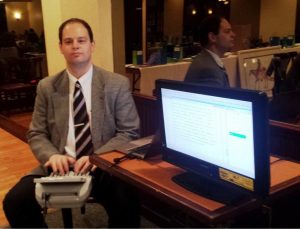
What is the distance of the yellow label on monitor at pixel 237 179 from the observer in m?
1.22

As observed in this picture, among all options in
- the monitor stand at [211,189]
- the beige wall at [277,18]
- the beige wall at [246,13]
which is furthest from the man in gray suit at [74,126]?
the beige wall at [246,13]

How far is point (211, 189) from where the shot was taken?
1357 mm

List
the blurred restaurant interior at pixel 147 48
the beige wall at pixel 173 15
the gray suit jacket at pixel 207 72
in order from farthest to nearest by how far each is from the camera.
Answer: the beige wall at pixel 173 15 → the blurred restaurant interior at pixel 147 48 → the gray suit jacket at pixel 207 72

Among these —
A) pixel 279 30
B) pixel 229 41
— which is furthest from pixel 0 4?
pixel 229 41

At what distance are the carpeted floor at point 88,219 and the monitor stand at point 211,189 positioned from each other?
130 centimetres

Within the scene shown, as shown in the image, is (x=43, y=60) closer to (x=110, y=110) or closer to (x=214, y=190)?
(x=110, y=110)

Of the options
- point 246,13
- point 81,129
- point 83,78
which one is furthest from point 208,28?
point 246,13

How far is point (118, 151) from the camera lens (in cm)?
184

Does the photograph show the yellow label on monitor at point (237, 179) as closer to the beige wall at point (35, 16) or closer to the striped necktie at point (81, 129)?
the striped necktie at point (81, 129)

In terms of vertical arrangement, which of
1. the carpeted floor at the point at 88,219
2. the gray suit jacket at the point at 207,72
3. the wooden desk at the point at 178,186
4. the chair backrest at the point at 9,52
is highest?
the gray suit jacket at the point at 207,72

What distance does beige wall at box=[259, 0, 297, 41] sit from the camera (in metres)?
8.32

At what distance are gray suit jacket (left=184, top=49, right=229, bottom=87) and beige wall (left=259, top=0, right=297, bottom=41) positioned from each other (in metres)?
6.33

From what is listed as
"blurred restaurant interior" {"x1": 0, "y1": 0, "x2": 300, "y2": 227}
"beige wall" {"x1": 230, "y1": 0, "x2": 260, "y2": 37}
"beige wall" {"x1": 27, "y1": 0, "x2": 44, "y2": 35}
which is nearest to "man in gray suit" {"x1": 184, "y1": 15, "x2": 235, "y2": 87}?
"blurred restaurant interior" {"x1": 0, "y1": 0, "x2": 300, "y2": 227}

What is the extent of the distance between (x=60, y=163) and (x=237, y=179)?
957 millimetres
